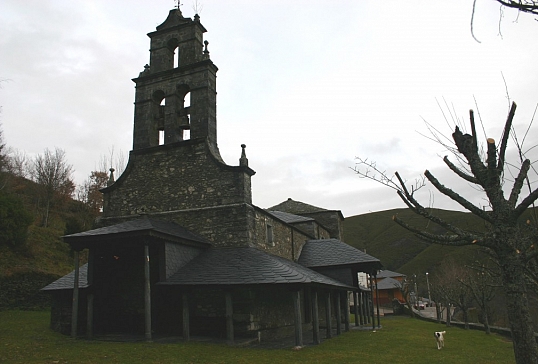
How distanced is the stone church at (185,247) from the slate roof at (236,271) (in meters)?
0.04

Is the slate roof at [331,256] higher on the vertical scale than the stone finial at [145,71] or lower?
lower

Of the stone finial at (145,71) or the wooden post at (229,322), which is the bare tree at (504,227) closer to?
the wooden post at (229,322)

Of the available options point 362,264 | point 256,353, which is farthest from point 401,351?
point 362,264

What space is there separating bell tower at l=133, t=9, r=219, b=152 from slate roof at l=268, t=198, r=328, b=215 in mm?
17337

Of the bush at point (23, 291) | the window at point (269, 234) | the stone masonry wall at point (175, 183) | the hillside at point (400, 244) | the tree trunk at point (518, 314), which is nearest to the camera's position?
the tree trunk at point (518, 314)

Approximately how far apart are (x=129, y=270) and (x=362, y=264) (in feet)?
32.2

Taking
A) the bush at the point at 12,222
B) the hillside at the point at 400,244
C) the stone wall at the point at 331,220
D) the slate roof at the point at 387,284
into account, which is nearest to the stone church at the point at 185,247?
the bush at the point at 12,222

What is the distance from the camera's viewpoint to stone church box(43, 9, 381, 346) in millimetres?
12719

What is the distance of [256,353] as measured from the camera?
34.6ft

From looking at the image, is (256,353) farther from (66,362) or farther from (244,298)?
(66,362)

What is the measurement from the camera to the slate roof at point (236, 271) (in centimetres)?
1188

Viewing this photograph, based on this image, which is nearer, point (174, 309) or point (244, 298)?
point (244, 298)

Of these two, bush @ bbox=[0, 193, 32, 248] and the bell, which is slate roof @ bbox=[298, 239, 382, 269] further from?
bush @ bbox=[0, 193, 32, 248]

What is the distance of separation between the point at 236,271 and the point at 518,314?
28.4 ft
